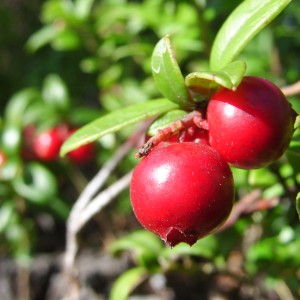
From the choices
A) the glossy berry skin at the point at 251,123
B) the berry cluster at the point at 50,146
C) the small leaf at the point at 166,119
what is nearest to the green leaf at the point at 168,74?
the small leaf at the point at 166,119

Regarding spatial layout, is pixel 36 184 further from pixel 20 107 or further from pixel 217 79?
pixel 217 79

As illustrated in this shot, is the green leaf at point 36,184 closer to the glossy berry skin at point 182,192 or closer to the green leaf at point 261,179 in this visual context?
the green leaf at point 261,179

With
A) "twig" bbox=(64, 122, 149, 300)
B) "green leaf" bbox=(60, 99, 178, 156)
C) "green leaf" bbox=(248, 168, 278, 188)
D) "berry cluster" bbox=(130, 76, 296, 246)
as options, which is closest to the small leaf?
"green leaf" bbox=(60, 99, 178, 156)

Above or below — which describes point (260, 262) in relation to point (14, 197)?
above

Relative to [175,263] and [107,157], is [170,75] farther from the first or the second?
[107,157]

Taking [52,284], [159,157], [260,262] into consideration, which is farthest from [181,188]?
[52,284]

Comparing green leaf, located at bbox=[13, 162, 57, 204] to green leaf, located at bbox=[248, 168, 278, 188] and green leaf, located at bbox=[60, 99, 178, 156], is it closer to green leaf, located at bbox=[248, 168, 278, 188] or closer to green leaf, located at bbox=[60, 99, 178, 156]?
green leaf, located at bbox=[248, 168, 278, 188]

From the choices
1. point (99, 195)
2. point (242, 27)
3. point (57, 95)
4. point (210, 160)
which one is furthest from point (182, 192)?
point (57, 95)
